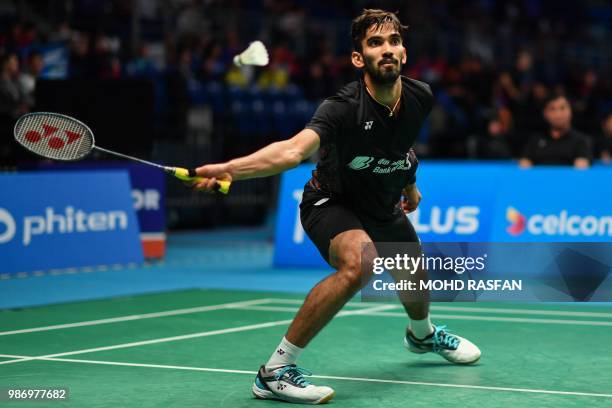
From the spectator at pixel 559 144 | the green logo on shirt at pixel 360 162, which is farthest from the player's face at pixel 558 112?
the green logo on shirt at pixel 360 162

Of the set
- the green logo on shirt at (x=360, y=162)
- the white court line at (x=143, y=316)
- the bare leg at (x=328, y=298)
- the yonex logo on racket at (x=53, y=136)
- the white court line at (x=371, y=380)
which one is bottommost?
the white court line at (x=143, y=316)

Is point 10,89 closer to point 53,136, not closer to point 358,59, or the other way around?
point 53,136

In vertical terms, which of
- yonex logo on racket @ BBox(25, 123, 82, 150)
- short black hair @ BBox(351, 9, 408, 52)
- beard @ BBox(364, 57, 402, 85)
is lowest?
yonex logo on racket @ BBox(25, 123, 82, 150)

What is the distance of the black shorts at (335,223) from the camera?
6816mm

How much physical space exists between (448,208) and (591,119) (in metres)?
12.1

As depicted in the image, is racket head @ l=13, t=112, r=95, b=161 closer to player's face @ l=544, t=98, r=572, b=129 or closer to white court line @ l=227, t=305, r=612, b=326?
white court line @ l=227, t=305, r=612, b=326

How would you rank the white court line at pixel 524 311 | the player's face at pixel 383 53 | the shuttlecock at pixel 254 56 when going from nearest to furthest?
the player's face at pixel 383 53 < the shuttlecock at pixel 254 56 < the white court line at pixel 524 311

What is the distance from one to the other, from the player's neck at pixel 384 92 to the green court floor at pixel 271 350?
1.64 meters

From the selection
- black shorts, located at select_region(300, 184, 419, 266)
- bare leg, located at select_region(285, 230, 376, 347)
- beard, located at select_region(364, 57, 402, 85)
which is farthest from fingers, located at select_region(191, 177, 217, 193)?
beard, located at select_region(364, 57, 402, 85)

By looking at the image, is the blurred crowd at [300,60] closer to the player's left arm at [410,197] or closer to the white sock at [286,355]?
the player's left arm at [410,197]

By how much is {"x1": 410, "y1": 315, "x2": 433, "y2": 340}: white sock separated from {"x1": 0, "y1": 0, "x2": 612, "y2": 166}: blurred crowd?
261 inches

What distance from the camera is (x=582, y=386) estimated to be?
6836 millimetres

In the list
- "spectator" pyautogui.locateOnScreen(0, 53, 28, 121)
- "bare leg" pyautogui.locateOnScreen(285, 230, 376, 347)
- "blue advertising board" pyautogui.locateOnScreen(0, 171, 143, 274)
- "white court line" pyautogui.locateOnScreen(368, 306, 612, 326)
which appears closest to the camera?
"bare leg" pyautogui.locateOnScreen(285, 230, 376, 347)

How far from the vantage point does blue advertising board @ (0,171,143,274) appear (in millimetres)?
12617
